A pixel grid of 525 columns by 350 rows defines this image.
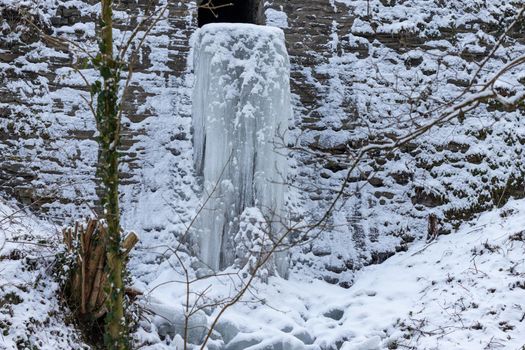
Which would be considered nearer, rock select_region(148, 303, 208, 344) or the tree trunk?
the tree trunk

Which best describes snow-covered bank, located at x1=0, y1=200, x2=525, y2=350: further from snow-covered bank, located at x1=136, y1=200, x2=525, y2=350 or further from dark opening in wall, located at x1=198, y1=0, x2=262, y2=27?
dark opening in wall, located at x1=198, y1=0, x2=262, y2=27

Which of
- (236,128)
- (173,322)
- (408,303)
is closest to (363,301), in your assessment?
(408,303)

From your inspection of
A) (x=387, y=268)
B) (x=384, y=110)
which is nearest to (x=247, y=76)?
(x=384, y=110)

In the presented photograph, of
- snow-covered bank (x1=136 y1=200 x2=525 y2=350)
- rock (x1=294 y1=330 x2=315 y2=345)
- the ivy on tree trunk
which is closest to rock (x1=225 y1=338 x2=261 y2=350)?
snow-covered bank (x1=136 y1=200 x2=525 y2=350)

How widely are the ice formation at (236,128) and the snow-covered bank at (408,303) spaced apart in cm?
47

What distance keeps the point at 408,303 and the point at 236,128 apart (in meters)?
2.02

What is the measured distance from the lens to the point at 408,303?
19.7 feet

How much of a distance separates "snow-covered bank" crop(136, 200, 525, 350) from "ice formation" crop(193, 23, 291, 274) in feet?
1.53

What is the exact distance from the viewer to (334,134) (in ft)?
23.4

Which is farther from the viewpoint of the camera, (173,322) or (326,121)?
(326,121)

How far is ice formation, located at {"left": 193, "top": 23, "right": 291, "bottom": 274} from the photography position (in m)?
6.45

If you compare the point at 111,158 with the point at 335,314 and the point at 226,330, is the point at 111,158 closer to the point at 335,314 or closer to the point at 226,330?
the point at 226,330

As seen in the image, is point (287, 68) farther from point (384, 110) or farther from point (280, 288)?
point (280, 288)

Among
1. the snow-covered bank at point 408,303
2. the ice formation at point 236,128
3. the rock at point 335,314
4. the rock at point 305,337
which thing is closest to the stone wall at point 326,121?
the ice formation at point 236,128
